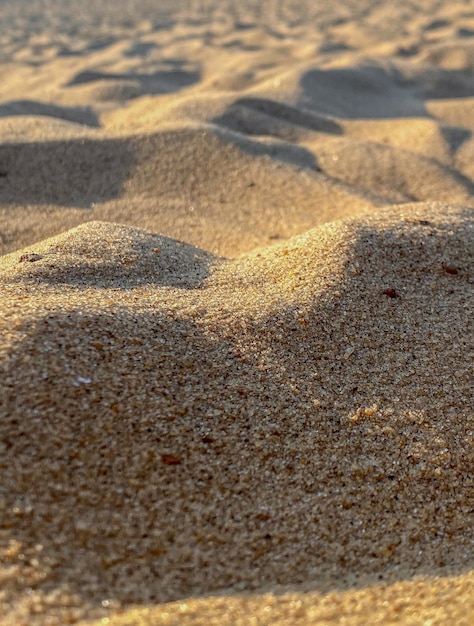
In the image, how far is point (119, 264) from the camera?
2111 millimetres

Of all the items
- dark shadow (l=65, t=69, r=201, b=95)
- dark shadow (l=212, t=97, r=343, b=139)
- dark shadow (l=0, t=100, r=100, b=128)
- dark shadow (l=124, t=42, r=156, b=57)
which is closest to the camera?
dark shadow (l=212, t=97, r=343, b=139)

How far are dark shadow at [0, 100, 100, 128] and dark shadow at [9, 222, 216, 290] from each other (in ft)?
9.82

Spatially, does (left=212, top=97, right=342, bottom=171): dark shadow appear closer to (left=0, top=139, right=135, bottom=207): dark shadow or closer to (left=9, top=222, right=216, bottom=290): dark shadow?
(left=0, top=139, right=135, bottom=207): dark shadow

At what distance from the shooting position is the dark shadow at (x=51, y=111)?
4926mm

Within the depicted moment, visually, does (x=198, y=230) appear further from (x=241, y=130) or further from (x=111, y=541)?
(x=111, y=541)

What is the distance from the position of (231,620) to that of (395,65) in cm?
641

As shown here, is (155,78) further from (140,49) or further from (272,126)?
(272,126)

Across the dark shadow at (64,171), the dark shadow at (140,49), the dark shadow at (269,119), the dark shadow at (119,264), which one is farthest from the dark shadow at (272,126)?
the dark shadow at (140,49)

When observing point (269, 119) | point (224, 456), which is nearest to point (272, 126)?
point (269, 119)

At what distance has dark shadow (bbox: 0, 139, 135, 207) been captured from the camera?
321 cm

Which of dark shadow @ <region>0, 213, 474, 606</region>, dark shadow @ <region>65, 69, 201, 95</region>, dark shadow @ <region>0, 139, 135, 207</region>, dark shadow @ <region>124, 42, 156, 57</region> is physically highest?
dark shadow @ <region>124, 42, 156, 57</region>

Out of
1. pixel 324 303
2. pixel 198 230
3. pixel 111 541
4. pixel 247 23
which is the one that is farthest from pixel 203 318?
pixel 247 23

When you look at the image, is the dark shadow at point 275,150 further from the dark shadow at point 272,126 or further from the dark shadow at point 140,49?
the dark shadow at point 140,49

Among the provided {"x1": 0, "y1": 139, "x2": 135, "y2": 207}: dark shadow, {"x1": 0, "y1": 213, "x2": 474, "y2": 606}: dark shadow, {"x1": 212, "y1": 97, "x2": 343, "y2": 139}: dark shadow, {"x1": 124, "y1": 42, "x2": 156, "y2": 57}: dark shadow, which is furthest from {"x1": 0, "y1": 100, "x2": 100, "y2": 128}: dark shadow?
{"x1": 0, "y1": 213, "x2": 474, "y2": 606}: dark shadow
